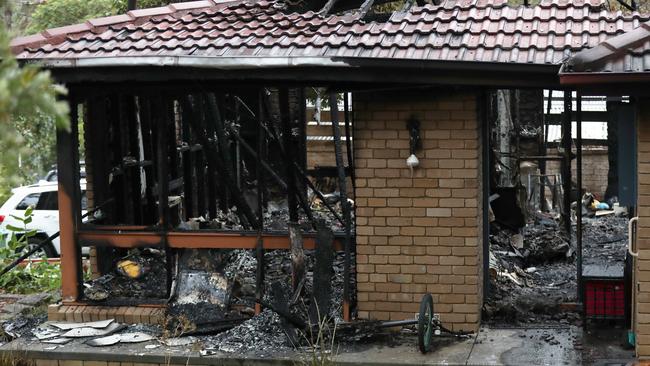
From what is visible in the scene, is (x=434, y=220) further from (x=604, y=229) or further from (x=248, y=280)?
(x=604, y=229)

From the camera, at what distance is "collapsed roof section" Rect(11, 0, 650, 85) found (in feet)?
25.4

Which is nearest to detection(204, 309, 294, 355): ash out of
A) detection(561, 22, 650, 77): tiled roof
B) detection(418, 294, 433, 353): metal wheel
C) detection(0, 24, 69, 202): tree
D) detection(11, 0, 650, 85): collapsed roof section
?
detection(418, 294, 433, 353): metal wheel

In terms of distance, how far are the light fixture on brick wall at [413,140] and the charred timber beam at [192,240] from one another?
108 cm

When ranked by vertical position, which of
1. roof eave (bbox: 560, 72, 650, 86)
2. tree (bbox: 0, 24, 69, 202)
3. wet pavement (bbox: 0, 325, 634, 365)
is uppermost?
roof eave (bbox: 560, 72, 650, 86)

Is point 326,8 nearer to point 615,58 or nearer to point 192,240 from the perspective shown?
point 192,240

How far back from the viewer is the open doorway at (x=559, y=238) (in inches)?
327

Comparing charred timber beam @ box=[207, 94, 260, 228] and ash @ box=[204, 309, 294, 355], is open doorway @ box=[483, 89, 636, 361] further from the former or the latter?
charred timber beam @ box=[207, 94, 260, 228]

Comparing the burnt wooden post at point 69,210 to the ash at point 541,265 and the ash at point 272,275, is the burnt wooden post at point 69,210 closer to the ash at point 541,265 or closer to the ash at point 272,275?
the ash at point 272,275

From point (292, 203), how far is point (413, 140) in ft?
4.65

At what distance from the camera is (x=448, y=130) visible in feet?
26.9

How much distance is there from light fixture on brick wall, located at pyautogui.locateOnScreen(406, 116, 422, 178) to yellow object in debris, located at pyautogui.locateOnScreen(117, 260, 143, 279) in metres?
3.34

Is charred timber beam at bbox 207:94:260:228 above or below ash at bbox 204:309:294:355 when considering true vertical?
above

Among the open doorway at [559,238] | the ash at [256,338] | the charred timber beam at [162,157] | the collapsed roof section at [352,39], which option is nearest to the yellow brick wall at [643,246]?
the open doorway at [559,238]

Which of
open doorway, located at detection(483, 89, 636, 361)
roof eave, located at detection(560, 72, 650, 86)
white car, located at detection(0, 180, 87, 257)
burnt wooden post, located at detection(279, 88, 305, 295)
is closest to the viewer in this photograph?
roof eave, located at detection(560, 72, 650, 86)
